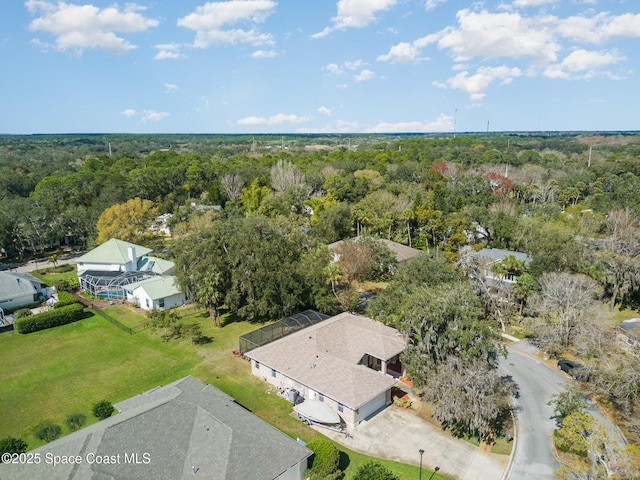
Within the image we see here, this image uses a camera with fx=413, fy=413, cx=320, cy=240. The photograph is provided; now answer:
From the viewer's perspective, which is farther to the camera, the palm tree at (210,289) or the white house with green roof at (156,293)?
the white house with green roof at (156,293)

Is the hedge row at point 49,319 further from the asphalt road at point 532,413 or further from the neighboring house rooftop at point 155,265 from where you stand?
the asphalt road at point 532,413

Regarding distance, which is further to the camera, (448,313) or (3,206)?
(3,206)

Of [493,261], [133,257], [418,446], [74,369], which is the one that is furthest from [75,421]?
[493,261]

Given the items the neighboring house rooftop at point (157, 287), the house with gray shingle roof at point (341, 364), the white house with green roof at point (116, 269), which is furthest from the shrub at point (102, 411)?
the white house with green roof at point (116, 269)

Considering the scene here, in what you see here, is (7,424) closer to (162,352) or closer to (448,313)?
(162,352)

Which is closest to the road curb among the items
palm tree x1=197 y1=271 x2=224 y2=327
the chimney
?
palm tree x1=197 y1=271 x2=224 y2=327

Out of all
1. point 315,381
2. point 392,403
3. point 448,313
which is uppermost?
point 448,313

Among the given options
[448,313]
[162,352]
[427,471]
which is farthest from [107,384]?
[448,313]
